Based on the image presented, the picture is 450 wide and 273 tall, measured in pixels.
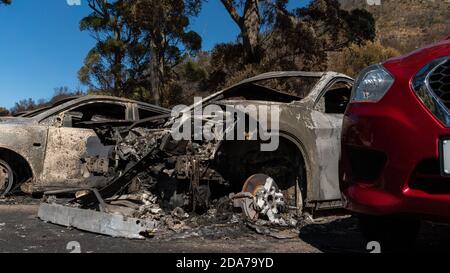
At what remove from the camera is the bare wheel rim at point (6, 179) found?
6891mm

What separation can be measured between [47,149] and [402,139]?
5.25 m

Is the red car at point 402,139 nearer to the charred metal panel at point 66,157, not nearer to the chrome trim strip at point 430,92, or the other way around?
the chrome trim strip at point 430,92

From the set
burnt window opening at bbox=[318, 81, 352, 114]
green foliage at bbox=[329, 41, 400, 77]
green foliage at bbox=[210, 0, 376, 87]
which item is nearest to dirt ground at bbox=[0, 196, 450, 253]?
burnt window opening at bbox=[318, 81, 352, 114]

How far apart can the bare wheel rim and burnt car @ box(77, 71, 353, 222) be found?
2.07 metres

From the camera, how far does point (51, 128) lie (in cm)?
689

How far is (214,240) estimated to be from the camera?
13.8 feet

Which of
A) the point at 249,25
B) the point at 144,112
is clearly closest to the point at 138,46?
the point at 249,25

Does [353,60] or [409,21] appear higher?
[409,21]

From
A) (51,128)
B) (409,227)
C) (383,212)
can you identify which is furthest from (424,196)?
(51,128)

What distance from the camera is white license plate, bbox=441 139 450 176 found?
248cm

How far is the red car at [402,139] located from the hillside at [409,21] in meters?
35.5

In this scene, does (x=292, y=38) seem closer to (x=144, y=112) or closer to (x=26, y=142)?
(x=144, y=112)
